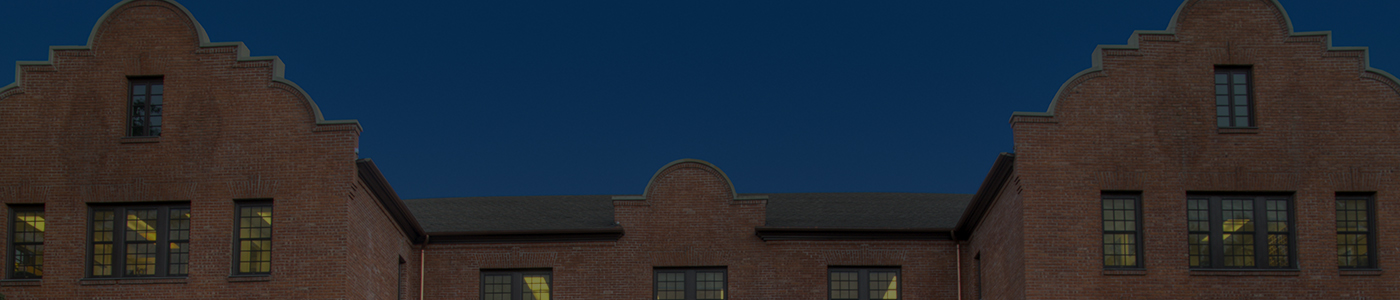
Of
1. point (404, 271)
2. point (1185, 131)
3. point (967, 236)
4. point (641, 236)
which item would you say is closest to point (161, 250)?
point (404, 271)

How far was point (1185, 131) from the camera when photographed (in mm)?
25203

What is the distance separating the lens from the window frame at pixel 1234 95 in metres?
25.5

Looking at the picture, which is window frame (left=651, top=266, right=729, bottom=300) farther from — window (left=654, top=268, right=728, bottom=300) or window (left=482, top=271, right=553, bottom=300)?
window (left=482, top=271, right=553, bottom=300)

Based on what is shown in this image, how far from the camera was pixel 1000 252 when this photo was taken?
27.4m

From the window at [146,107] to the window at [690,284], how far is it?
447 inches

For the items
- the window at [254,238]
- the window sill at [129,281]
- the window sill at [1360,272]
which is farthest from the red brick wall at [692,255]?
the window sill at [1360,272]

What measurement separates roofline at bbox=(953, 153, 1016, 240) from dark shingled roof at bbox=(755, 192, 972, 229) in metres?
0.72

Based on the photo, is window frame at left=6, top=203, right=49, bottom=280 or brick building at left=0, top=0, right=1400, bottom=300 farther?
window frame at left=6, top=203, right=49, bottom=280

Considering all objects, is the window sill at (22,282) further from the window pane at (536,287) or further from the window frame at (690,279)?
the window frame at (690,279)

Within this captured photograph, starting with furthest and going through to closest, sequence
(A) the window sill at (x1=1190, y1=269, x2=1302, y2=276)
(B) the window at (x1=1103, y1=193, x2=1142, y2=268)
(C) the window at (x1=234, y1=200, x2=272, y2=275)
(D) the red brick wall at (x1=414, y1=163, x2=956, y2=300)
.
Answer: (D) the red brick wall at (x1=414, y1=163, x2=956, y2=300) < (C) the window at (x1=234, y1=200, x2=272, y2=275) < (B) the window at (x1=1103, y1=193, x2=1142, y2=268) < (A) the window sill at (x1=1190, y1=269, x2=1302, y2=276)

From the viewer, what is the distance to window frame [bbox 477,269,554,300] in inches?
1240

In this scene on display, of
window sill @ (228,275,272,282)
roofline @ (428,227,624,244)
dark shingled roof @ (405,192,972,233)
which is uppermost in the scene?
dark shingled roof @ (405,192,972,233)

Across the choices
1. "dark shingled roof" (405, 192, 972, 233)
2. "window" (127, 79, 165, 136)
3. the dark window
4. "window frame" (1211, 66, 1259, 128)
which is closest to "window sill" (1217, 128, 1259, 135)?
"window frame" (1211, 66, 1259, 128)

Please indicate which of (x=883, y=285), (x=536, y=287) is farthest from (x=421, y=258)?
(x=883, y=285)
